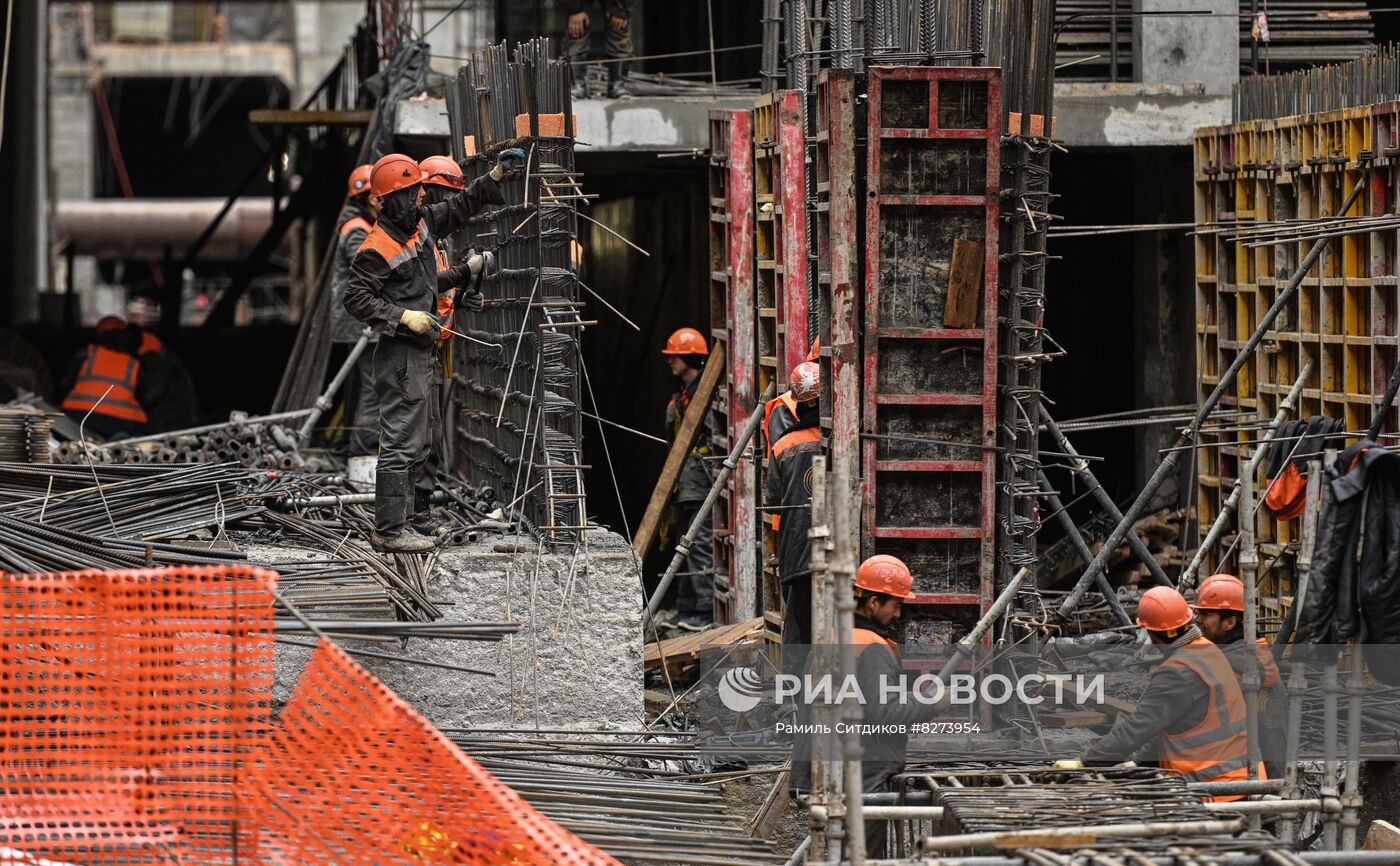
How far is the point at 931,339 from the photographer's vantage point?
32.8 feet

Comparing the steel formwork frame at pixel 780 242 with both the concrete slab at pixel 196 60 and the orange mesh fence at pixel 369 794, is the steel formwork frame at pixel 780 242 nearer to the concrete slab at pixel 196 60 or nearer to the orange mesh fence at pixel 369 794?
the orange mesh fence at pixel 369 794

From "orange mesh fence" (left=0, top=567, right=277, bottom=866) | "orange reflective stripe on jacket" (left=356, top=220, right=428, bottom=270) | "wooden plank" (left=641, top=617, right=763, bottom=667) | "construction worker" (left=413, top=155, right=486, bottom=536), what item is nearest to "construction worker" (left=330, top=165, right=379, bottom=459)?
"construction worker" (left=413, top=155, right=486, bottom=536)

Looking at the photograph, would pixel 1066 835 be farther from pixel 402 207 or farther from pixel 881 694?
pixel 402 207

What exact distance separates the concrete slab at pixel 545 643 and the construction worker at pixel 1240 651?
122 inches

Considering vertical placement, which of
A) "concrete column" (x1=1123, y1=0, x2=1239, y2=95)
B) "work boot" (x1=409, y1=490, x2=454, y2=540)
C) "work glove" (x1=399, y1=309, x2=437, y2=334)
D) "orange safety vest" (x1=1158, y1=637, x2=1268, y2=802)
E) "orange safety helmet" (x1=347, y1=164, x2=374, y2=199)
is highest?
"concrete column" (x1=1123, y1=0, x2=1239, y2=95)

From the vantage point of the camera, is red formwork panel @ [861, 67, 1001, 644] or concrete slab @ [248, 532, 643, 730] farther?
concrete slab @ [248, 532, 643, 730]

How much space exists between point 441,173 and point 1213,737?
5509mm

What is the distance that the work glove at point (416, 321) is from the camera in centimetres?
1023

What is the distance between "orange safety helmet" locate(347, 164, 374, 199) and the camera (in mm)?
14734

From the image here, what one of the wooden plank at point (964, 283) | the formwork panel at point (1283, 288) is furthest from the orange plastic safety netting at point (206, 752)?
the formwork panel at point (1283, 288)

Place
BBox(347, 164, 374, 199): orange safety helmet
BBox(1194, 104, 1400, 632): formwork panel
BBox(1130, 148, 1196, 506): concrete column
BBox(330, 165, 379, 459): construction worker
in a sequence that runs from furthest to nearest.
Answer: BBox(1130, 148, 1196, 506): concrete column, BBox(347, 164, 374, 199): orange safety helmet, BBox(330, 165, 379, 459): construction worker, BBox(1194, 104, 1400, 632): formwork panel

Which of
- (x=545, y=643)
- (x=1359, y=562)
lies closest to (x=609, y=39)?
(x=545, y=643)

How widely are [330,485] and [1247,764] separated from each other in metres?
6.88

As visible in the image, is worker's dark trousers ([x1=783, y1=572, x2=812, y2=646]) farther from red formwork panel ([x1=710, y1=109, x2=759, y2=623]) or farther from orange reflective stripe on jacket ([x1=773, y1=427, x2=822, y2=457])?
red formwork panel ([x1=710, y1=109, x2=759, y2=623])
